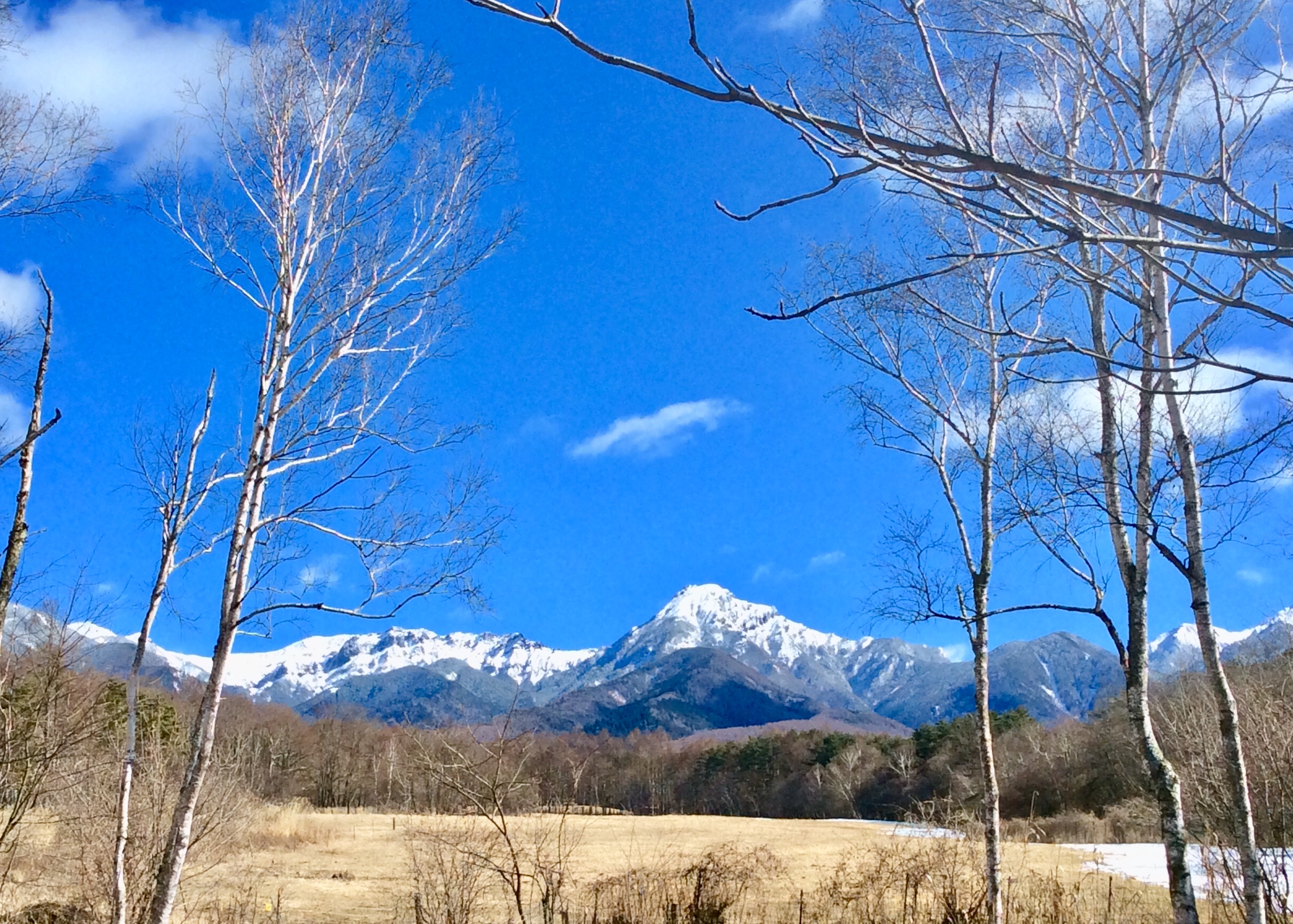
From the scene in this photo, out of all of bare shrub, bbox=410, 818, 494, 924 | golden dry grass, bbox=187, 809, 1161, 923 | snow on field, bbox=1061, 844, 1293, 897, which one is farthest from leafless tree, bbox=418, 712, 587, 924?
snow on field, bbox=1061, 844, 1293, 897

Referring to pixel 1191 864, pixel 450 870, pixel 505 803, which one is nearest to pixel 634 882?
pixel 450 870

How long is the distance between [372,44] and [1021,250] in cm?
810

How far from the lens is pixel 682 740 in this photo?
134 m

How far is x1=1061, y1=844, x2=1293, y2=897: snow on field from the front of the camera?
756 centimetres

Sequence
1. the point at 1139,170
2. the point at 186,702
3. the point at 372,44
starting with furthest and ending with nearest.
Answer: the point at 186,702
the point at 372,44
the point at 1139,170

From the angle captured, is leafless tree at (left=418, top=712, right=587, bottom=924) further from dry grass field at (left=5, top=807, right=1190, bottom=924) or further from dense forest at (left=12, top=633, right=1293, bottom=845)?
dry grass field at (left=5, top=807, right=1190, bottom=924)

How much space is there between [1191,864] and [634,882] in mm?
9393

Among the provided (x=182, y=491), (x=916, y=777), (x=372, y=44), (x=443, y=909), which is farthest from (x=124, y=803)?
(x=916, y=777)

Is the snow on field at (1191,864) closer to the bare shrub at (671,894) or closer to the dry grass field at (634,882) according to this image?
the dry grass field at (634,882)

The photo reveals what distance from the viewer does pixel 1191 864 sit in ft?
43.4

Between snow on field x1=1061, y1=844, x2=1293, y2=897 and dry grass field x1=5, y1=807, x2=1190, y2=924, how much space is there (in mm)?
662

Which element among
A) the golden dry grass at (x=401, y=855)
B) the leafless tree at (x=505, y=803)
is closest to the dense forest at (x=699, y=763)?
the leafless tree at (x=505, y=803)

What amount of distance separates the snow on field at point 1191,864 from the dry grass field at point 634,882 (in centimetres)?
66

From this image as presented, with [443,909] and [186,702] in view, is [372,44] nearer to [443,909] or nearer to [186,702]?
[443,909]
